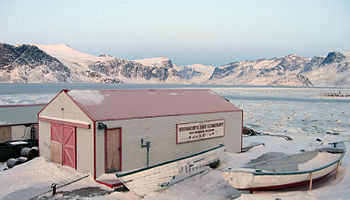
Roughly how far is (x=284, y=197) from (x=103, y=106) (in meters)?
9.17

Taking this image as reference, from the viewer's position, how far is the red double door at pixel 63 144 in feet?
49.8

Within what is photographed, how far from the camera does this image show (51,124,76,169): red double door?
49.8ft

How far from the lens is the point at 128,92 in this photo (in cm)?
1823

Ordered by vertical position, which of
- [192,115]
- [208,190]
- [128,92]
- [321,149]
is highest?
[128,92]

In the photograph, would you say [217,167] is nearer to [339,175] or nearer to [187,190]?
[187,190]

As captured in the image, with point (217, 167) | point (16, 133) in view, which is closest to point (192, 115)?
point (217, 167)

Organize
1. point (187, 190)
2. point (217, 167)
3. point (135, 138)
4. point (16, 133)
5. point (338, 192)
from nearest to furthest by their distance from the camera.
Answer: point (338, 192) < point (187, 190) < point (135, 138) < point (217, 167) < point (16, 133)

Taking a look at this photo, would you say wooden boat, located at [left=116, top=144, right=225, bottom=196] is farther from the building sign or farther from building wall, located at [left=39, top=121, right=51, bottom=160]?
building wall, located at [left=39, top=121, right=51, bottom=160]

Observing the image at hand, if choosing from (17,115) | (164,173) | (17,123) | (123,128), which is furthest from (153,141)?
(17,115)

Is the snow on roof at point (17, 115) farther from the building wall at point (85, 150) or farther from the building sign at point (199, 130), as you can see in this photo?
the building sign at point (199, 130)

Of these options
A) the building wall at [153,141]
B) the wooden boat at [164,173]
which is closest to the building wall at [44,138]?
the building wall at [153,141]

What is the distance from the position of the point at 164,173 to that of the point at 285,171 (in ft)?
19.2

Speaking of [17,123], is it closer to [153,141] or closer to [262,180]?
[153,141]

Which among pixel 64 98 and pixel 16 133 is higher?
pixel 64 98
